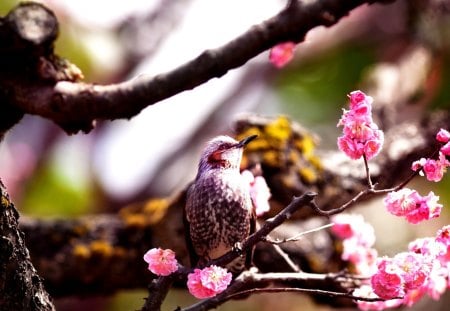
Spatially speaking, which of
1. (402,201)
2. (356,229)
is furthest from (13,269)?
(356,229)

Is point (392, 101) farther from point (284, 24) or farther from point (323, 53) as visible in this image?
point (323, 53)

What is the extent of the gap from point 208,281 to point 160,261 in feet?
0.46

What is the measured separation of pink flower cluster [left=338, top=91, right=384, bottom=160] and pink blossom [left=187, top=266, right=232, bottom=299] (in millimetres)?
476

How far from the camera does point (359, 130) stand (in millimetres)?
2365

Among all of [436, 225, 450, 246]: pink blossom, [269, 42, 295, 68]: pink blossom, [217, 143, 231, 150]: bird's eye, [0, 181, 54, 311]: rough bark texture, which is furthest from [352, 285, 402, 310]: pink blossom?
[0, 181, 54, 311]: rough bark texture

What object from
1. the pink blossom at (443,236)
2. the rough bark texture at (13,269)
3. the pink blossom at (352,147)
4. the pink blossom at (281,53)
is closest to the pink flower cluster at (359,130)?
the pink blossom at (352,147)

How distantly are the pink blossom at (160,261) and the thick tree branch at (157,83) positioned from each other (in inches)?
22.8

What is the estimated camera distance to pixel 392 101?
470 centimetres

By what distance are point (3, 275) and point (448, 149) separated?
3.92 ft

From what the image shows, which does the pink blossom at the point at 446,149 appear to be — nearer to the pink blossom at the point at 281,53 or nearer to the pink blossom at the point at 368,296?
the pink blossom at the point at 368,296

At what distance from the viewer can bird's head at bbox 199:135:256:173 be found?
2.90 meters

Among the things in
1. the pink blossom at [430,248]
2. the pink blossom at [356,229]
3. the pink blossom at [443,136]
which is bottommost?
the pink blossom at [430,248]

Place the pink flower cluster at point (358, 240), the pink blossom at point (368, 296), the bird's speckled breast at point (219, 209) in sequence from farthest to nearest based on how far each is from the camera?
the pink flower cluster at point (358, 240) → the bird's speckled breast at point (219, 209) → the pink blossom at point (368, 296)

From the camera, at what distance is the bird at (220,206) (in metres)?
2.84
